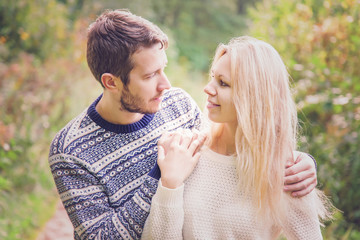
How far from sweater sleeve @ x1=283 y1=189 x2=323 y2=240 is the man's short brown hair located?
1.28 metres

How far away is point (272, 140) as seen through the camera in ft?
6.63

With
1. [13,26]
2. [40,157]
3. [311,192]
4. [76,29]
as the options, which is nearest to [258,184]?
[311,192]

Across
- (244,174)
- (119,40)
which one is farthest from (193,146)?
(119,40)

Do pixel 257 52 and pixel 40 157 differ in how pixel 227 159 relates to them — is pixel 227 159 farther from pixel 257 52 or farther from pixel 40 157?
pixel 40 157

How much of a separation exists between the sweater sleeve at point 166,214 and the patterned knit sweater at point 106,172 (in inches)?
3.3

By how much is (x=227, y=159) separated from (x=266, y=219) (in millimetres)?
404

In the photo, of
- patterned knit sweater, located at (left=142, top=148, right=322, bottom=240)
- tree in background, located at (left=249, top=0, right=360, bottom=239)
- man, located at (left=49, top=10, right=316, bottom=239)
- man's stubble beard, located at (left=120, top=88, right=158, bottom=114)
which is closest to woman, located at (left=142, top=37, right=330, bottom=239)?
patterned knit sweater, located at (left=142, top=148, right=322, bottom=240)

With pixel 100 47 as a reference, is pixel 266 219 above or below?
below

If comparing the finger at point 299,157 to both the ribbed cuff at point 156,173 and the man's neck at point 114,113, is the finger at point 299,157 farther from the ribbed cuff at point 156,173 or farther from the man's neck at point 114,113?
the man's neck at point 114,113

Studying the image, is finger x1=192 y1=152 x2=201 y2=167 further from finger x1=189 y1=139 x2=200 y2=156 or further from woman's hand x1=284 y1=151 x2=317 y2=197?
woman's hand x1=284 y1=151 x2=317 y2=197

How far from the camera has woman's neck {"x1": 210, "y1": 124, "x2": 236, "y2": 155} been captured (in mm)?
2215

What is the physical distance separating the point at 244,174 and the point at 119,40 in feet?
3.72

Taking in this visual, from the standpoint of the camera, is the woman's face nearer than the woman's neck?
Yes

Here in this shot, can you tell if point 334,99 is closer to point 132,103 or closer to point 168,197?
point 132,103
